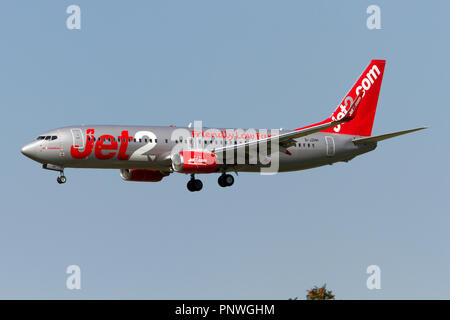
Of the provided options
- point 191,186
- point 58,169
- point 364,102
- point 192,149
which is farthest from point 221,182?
point 364,102

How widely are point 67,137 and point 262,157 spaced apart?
15.6 meters

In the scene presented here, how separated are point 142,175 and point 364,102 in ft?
68.0

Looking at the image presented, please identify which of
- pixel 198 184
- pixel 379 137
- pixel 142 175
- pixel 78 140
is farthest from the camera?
pixel 142 175

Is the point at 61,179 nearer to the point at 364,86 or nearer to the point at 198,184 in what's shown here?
the point at 198,184

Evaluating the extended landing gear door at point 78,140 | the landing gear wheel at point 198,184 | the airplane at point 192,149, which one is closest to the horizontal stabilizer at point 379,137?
the airplane at point 192,149

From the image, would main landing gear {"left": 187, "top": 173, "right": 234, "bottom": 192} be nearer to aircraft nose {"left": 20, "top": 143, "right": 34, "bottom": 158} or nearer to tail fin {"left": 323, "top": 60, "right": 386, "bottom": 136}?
tail fin {"left": 323, "top": 60, "right": 386, "bottom": 136}

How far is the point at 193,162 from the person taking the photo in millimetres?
74500

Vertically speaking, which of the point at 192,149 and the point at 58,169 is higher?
the point at 192,149

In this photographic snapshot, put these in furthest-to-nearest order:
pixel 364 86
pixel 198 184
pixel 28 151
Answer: pixel 364 86 < pixel 198 184 < pixel 28 151

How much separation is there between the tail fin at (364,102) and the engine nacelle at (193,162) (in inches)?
549

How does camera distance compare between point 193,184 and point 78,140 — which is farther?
point 193,184
